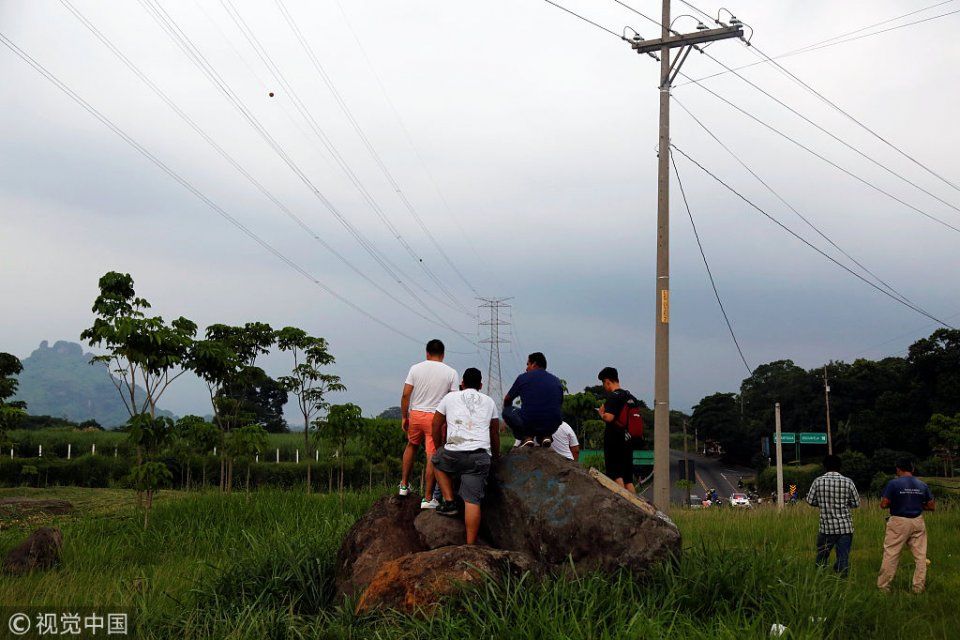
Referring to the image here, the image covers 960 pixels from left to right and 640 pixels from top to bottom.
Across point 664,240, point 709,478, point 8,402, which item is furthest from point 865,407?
point 8,402

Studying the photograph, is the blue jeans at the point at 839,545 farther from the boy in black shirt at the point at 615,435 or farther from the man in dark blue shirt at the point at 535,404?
the man in dark blue shirt at the point at 535,404

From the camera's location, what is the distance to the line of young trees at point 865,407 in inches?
2057

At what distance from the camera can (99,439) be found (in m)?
50.1

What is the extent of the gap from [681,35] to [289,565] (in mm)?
13239

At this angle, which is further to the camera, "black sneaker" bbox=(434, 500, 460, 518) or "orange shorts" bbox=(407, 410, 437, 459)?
"orange shorts" bbox=(407, 410, 437, 459)

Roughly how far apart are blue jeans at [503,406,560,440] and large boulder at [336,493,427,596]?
4.84 feet

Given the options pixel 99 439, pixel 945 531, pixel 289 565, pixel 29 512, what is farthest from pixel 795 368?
pixel 289 565

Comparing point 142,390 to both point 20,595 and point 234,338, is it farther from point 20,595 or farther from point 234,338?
point 234,338

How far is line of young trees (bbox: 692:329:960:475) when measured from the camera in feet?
171

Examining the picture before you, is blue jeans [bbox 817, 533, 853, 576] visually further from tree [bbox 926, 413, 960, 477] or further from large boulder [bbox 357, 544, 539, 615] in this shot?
tree [bbox 926, 413, 960, 477]

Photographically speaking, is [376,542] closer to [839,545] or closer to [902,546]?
[839,545]

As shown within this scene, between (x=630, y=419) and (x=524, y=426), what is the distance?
1559mm

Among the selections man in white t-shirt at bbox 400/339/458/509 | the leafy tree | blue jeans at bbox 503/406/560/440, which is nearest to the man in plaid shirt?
blue jeans at bbox 503/406/560/440

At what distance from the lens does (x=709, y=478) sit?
76.4m
